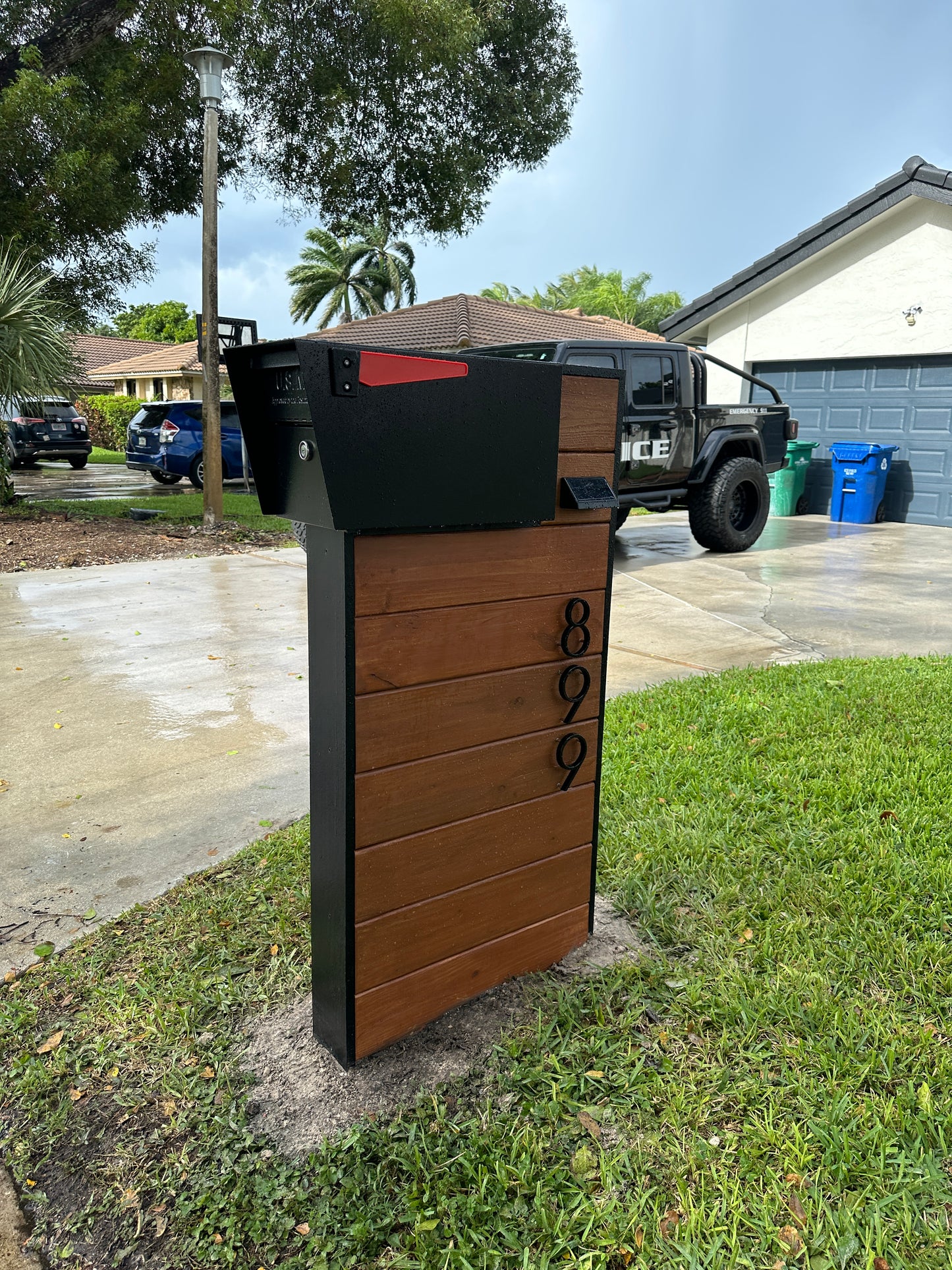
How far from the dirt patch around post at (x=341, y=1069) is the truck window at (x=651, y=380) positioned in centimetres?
694

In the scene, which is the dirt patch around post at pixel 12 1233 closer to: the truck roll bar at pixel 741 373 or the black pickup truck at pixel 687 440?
the black pickup truck at pixel 687 440

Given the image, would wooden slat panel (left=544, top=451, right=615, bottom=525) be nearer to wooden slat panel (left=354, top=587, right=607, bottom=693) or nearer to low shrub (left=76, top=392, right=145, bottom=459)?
wooden slat panel (left=354, top=587, right=607, bottom=693)

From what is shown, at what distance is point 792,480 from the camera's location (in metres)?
13.7

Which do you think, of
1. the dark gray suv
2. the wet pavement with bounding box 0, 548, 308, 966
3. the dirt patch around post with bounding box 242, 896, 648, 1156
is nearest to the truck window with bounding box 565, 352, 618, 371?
the wet pavement with bounding box 0, 548, 308, 966

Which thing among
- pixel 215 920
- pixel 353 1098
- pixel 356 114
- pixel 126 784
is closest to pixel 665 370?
pixel 126 784

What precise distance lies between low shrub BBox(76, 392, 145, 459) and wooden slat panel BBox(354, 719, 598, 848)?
34.2m

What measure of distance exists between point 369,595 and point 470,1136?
1.14 meters

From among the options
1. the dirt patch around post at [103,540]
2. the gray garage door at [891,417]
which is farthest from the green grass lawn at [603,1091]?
the gray garage door at [891,417]

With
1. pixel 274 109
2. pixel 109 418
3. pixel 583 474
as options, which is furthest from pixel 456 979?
pixel 109 418

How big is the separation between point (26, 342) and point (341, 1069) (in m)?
9.86

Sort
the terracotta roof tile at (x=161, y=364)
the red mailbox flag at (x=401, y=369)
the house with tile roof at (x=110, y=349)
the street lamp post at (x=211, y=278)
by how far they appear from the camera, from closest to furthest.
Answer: the red mailbox flag at (x=401, y=369), the street lamp post at (x=211, y=278), the terracotta roof tile at (x=161, y=364), the house with tile roof at (x=110, y=349)

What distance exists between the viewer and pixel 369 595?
182cm

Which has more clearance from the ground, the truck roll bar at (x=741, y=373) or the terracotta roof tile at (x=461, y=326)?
the terracotta roof tile at (x=461, y=326)

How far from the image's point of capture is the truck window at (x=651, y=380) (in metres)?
8.34
